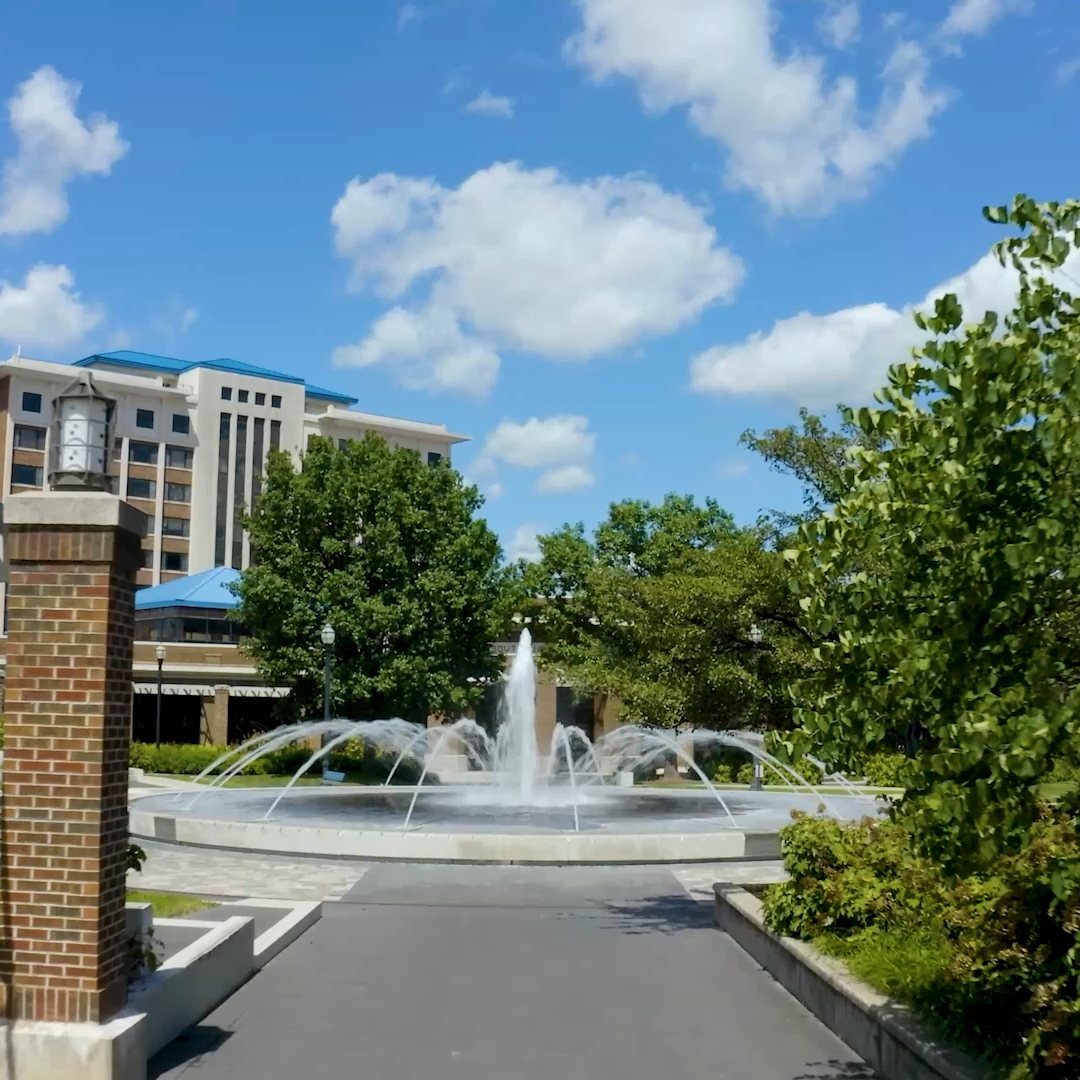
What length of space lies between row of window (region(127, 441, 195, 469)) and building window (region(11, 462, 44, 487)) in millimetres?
6770

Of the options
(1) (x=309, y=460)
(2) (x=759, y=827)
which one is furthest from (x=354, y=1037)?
(1) (x=309, y=460)

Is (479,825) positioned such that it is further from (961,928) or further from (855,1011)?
(961,928)

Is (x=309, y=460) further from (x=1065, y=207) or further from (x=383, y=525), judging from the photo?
(x=1065, y=207)

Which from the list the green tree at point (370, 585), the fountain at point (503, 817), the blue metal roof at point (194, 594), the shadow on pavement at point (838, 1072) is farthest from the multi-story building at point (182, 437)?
the shadow on pavement at point (838, 1072)

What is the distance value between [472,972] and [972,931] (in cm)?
448

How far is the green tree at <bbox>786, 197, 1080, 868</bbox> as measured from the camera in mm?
4793

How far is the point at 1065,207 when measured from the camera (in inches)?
209

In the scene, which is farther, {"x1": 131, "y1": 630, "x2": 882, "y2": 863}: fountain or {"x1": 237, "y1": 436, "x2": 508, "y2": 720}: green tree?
{"x1": 237, "y1": 436, "x2": 508, "y2": 720}: green tree

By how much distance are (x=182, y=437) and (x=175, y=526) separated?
6471 millimetres

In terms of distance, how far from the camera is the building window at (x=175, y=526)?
8912cm

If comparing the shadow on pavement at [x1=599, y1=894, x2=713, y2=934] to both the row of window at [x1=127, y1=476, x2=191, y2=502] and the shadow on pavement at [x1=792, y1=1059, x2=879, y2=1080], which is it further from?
the row of window at [x1=127, y1=476, x2=191, y2=502]

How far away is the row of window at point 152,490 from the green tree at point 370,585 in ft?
165

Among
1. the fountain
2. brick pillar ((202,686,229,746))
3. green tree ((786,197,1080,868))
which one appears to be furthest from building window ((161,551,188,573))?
green tree ((786,197,1080,868))

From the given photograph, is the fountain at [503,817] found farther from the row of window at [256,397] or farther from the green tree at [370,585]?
the row of window at [256,397]
